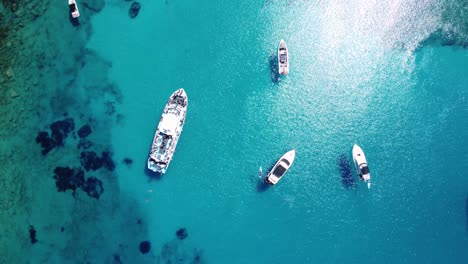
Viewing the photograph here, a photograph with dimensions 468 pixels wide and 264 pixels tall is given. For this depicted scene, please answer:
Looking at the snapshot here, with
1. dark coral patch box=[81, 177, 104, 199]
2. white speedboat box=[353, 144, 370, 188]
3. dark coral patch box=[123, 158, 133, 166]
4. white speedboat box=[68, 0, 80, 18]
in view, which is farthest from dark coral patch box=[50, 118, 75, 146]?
white speedboat box=[353, 144, 370, 188]

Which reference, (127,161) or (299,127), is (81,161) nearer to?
(127,161)

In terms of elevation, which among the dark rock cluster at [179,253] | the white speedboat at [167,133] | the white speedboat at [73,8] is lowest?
the dark rock cluster at [179,253]

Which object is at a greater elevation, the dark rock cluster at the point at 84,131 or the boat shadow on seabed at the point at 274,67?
the boat shadow on seabed at the point at 274,67

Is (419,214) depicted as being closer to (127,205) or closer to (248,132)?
(248,132)

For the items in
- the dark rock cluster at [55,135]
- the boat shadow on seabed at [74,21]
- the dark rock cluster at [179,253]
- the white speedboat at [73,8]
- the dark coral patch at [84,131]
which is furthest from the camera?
the dark rock cluster at [179,253]

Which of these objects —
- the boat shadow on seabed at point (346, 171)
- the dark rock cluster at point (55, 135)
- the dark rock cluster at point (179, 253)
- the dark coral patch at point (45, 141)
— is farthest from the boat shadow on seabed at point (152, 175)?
the boat shadow on seabed at point (346, 171)

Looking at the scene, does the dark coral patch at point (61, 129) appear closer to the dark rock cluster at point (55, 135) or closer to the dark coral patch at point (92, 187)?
the dark rock cluster at point (55, 135)

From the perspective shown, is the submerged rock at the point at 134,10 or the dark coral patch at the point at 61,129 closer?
the dark coral patch at the point at 61,129
